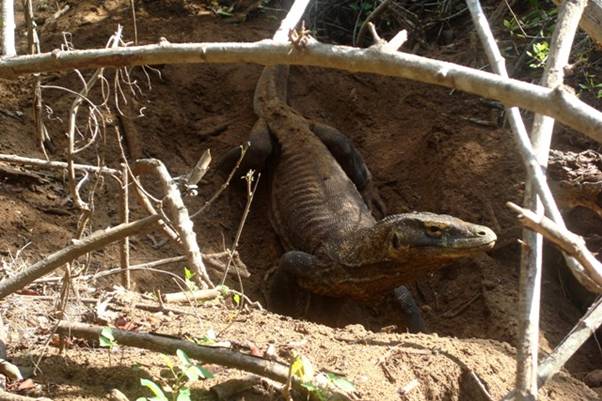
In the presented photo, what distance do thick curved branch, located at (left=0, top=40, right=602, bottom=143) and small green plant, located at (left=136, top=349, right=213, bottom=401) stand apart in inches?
44.9

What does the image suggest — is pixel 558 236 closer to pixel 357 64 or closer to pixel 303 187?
pixel 357 64

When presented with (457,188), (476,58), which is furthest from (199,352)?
(476,58)

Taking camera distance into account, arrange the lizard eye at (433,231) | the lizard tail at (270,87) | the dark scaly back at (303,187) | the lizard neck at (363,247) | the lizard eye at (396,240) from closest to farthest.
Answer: the lizard eye at (433,231), the lizard eye at (396,240), the lizard neck at (363,247), the dark scaly back at (303,187), the lizard tail at (270,87)

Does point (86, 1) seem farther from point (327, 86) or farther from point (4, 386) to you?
point (4, 386)

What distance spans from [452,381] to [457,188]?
3132 mm

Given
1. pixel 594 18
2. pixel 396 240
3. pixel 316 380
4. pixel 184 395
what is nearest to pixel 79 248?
pixel 184 395

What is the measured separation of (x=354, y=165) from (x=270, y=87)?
1.17 m

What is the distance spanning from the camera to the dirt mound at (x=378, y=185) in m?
4.03

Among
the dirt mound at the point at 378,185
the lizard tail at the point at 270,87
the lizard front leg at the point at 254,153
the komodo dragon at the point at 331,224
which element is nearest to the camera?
the dirt mound at the point at 378,185

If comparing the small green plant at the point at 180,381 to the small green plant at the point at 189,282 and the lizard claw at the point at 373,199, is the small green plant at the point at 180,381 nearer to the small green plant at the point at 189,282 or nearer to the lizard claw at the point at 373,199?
the small green plant at the point at 189,282

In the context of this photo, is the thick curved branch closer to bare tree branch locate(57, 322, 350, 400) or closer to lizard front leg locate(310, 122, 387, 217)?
bare tree branch locate(57, 322, 350, 400)

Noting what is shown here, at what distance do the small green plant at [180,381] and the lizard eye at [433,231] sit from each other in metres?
2.85

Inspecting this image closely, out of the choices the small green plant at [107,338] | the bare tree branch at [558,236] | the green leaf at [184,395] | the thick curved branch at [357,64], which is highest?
the thick curved branch at [357,64]

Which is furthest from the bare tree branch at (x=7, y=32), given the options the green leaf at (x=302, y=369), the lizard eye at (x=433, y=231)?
the lizard eye at (x=433, y=231)
